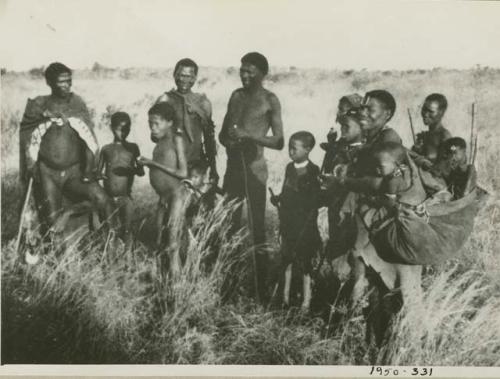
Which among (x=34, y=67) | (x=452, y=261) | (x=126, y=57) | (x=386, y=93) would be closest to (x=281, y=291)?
(x=452, y=261)

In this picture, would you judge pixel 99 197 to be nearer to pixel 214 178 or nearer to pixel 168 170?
pixel 168 170

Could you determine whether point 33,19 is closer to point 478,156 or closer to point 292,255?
point 292,255

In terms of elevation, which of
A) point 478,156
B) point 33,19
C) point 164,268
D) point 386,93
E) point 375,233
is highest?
point 33,19

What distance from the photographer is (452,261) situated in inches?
151

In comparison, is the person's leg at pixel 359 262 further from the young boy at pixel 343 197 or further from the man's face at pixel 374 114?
the man's face at pixel 374 114

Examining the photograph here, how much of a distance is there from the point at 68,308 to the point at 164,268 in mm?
610

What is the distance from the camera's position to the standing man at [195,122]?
12.7 ft

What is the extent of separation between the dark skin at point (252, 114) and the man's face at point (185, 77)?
265mm

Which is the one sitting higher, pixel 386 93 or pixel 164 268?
pixel 386 93

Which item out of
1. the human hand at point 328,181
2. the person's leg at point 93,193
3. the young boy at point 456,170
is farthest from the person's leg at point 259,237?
the young boy at point 456,170

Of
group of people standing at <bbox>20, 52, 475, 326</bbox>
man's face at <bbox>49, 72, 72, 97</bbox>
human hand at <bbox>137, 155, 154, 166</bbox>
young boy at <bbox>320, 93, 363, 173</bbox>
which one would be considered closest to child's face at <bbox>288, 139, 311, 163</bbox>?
group of people standing at <bbox>20, 52, 475, 326</bbox>

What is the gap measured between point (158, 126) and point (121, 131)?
228mm

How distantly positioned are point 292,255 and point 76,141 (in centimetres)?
150

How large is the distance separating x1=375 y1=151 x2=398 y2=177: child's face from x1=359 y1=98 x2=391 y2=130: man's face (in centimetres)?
18
